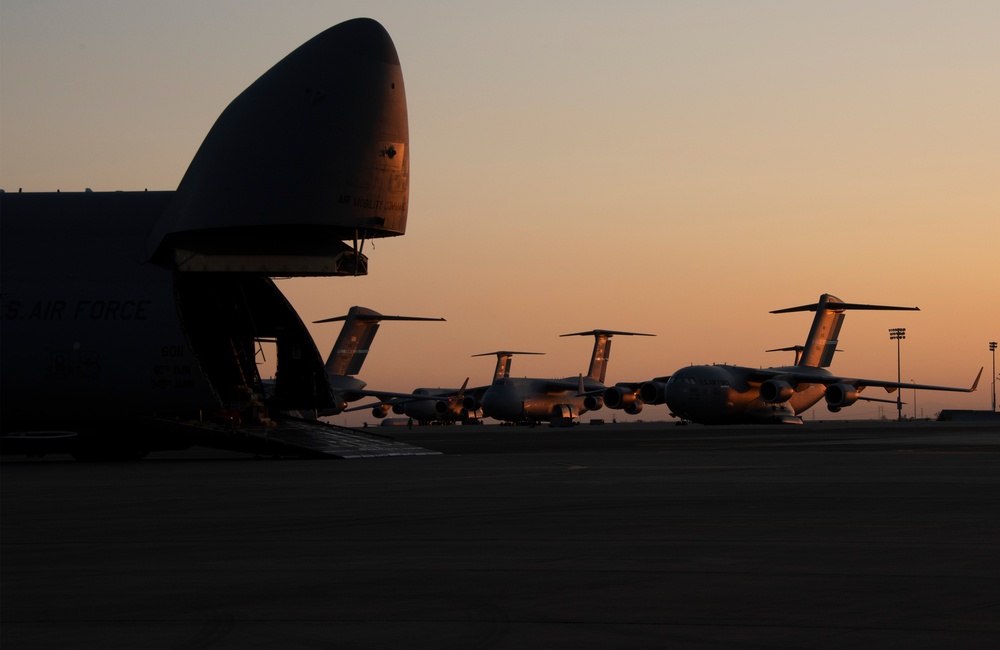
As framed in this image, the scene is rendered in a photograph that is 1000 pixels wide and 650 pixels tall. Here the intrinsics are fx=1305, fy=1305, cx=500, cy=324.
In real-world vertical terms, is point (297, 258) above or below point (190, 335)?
above

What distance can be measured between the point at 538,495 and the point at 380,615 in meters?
9.49

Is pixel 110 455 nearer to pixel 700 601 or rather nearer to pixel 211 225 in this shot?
pixel 211 225

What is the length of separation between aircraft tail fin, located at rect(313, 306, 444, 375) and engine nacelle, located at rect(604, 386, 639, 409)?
23.5 m

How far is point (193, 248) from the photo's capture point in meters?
29.2

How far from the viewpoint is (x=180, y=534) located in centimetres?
1185

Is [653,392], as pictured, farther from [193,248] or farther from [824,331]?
[193,248]

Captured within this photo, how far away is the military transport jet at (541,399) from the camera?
92938 mm

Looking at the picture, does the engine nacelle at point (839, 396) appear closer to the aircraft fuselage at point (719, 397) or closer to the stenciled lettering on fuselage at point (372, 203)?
the aircraft fuselage at point (719, 397)

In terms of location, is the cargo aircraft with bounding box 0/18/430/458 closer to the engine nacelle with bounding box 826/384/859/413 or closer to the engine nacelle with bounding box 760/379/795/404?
the engine nacelle with bounding box 760/379/795/404

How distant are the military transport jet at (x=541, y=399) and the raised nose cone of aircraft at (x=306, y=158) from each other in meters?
64.2

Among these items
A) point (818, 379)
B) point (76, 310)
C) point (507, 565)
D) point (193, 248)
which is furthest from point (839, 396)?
point (507, 565)

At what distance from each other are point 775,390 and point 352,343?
25.4 m

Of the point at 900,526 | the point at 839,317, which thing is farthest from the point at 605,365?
the point at 900,526

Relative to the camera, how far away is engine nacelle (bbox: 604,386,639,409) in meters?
85.9
